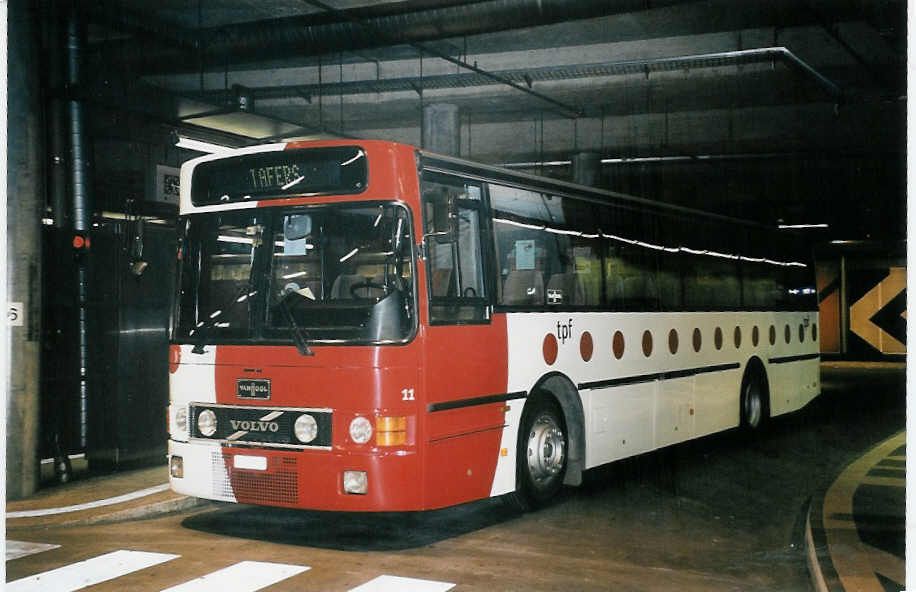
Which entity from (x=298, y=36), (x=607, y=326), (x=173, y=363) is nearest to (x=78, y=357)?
(x=173, y=363)

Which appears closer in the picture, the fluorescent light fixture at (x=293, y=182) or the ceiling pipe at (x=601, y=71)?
the fluorescent light fixture at (x=293, y=182)

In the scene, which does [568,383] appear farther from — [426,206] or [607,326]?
[426,206]

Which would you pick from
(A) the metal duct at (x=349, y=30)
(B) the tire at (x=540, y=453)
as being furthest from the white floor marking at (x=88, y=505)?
(A) the metal duct at (x=349, y=30)

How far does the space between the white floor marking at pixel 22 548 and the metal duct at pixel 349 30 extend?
734cm

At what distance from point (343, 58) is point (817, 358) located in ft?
31.1

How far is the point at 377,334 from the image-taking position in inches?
343

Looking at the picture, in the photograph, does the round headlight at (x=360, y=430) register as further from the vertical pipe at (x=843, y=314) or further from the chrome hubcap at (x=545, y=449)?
the vertical pipe at (x=843, y=314)

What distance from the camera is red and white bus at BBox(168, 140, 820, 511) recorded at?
344 inches

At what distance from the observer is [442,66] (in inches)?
752

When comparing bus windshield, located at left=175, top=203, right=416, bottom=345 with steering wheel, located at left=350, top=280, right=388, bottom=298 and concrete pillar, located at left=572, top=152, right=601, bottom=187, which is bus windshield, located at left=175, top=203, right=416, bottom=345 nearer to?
steering wheel, located at left=350, top=280, right=388, bottom=298

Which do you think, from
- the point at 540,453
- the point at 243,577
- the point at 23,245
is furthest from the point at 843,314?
the point at 243,577

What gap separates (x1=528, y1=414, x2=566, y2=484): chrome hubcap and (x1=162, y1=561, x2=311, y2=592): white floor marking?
2.93 metres

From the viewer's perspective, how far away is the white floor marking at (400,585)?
7434 millimetres

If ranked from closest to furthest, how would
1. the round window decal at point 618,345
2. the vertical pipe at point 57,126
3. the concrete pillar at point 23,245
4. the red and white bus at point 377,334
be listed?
the red and white bus at point 377,334 < the concrete pillar at point 23,245 < the round window decal at point 618,345 < the vertical pipe at point 57,126
